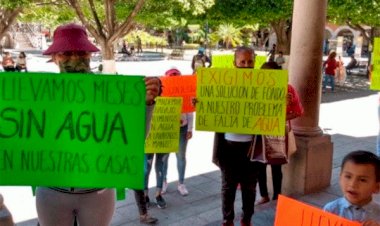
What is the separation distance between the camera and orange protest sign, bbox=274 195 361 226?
1.96 meters

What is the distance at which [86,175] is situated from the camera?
227 centimetres

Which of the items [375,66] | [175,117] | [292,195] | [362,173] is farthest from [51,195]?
[375,66]

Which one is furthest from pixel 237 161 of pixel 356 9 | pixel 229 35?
pixel 229 35

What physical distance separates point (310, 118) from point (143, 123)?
359cm

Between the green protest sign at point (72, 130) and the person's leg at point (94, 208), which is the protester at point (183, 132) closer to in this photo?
the person's leg at point (94, 208)

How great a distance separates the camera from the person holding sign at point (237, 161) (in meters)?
3.90

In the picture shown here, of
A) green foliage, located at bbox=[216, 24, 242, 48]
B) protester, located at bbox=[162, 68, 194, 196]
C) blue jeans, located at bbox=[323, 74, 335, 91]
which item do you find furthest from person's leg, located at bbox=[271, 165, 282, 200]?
green foliage, located at bbox=[216, 24, 242, 48]

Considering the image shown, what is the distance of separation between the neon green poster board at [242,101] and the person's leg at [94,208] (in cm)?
146

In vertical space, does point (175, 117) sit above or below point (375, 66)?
below

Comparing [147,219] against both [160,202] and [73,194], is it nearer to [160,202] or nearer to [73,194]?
[160,202]

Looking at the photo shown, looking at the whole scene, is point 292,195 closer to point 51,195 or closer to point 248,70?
point 248,70

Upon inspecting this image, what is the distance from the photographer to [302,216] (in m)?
2.06

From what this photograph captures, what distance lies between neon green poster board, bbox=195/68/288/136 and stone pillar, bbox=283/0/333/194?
5.72ft

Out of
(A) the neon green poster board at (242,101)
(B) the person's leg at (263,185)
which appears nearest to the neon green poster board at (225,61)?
(B) the person's leg at (263,185)
